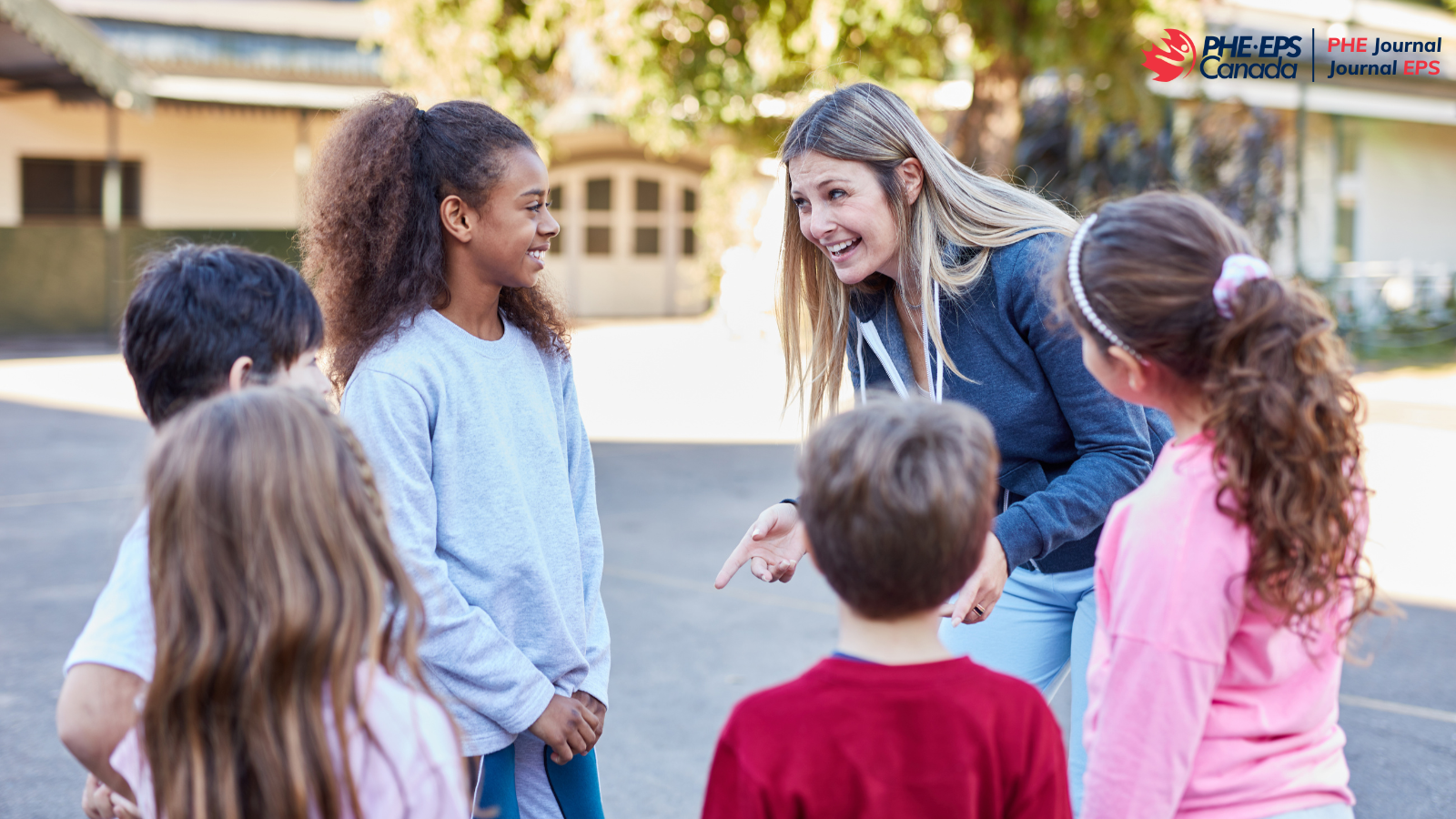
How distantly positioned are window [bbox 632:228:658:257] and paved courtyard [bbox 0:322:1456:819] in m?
10.8

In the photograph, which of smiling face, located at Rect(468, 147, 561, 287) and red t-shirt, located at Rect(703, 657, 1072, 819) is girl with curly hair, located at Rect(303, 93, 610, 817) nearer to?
smiling face, located at Rect(468, 147, 561, 287)

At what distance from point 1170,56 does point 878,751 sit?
8.40 m

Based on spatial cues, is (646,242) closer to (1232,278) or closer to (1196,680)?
(1232,278)

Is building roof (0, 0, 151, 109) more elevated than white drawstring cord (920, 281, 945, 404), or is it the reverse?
building roof (0, 0, 151, 109)

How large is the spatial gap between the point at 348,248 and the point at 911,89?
7751 mm

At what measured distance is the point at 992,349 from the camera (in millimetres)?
2314

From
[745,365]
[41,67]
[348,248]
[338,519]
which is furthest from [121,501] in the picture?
[41,67]

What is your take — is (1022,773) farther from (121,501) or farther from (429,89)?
(429,89)

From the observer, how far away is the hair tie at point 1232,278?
1.48 meters

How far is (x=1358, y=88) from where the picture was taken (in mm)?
17922

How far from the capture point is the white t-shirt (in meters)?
1.49

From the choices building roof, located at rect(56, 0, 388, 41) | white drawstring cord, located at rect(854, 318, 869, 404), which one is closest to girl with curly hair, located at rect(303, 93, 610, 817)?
white drawstring cord, located at rect(854, 318, 869, 404)

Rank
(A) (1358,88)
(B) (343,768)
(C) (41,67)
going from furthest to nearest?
1. (A) (1358,88)
2. (C) (41,67)
3. (B) (343,768)

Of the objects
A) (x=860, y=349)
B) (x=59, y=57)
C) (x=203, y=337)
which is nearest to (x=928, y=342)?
(x=860, y=349)
